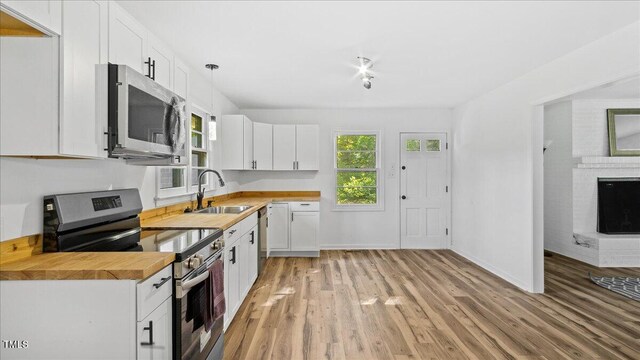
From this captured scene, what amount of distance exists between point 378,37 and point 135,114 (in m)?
1.96

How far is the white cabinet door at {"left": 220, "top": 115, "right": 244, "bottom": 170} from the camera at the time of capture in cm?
463

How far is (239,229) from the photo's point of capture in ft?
9.72

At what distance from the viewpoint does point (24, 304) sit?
4.25 ft

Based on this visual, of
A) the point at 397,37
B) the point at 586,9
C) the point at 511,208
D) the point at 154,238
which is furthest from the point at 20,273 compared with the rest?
the point at 511,208

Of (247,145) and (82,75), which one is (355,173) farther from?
(82,75)

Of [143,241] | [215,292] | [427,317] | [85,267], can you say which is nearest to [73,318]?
[85,267]

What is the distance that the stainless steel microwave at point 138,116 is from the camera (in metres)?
1.64

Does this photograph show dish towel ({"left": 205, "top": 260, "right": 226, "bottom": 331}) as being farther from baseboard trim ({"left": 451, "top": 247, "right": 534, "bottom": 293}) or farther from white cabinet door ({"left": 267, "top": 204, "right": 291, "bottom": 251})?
baseboard trim ({"left": 451, "top": 247, "right": 534, "bottom": 293})

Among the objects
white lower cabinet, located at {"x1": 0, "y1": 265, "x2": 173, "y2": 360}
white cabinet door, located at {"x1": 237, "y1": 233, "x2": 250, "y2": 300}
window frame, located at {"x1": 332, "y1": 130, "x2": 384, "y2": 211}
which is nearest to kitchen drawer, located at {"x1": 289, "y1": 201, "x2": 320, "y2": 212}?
window frame, located at {"x1": 332, "y1": 130, "x2": 384, "y2": 211}

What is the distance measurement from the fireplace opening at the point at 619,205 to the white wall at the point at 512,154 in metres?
1.86

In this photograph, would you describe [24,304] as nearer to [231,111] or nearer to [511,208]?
[231,111]

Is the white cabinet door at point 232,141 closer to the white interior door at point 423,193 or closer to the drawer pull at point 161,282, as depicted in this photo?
the white interior door at point 423,193

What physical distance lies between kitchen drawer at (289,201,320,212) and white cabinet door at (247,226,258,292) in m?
1.14

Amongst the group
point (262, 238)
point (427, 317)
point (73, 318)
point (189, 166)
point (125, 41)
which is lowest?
point (427, 317)
